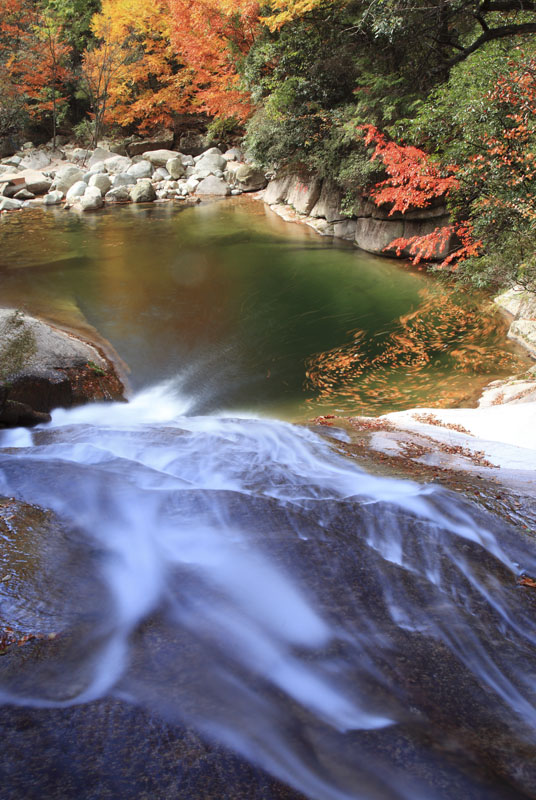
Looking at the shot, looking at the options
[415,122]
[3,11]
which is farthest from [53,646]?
[3,11]

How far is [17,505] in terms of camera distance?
3.61m

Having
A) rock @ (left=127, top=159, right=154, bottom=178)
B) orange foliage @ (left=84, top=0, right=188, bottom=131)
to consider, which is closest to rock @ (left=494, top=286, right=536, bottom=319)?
rock @ (left=127, top=159, right=154, bottom=178)

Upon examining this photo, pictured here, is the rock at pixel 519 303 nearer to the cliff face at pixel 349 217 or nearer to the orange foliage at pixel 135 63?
the cliff face at pixel 349 217

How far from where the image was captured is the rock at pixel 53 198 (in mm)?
24047

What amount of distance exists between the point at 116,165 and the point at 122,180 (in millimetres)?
2777

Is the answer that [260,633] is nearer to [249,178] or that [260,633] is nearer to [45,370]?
[45,370]

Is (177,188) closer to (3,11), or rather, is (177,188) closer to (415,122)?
(3,11)

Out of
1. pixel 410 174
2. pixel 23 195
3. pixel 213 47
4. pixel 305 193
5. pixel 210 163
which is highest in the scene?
pixel 213 47

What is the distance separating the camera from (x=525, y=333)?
9266mm

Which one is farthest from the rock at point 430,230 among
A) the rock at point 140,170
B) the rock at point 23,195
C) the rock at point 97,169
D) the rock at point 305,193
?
the rock at point 23,195

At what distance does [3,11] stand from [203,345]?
108ft

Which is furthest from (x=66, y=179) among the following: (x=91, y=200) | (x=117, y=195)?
(x=91, y=200)

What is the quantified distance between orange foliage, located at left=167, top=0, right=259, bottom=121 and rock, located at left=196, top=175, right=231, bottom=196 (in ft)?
11.4

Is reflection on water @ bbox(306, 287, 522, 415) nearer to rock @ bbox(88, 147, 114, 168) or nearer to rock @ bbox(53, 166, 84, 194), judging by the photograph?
rock @ bbox(53, 166, 84, 194)
